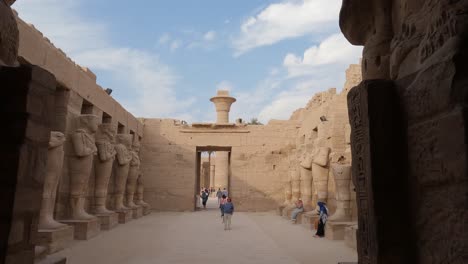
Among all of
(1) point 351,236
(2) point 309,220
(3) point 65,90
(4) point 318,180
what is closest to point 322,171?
(4) point 318,180

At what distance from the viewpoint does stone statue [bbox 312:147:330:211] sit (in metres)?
9.95

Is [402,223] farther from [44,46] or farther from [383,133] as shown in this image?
[44,46]

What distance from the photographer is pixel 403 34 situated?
8.03 feet

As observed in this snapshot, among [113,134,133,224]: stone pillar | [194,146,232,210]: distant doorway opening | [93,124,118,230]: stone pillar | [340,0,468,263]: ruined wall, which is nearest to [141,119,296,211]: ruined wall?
[194,146,232,210]: distant doorway opening

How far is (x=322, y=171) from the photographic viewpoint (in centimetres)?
1006

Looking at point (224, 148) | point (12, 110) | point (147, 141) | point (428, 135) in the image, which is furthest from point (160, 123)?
point (428, 135)

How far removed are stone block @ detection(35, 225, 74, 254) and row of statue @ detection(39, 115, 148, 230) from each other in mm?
156

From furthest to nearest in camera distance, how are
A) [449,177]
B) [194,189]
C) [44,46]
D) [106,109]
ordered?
[194,189], [106,109], [44,46], [449,177]

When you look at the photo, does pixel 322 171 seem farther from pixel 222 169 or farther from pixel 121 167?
pixel 222 169

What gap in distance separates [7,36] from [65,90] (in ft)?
20.7

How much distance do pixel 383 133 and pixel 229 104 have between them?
62.1ft

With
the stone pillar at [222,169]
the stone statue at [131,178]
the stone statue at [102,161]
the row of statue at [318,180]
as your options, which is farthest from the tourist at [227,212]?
the stone pillar at [222,169]

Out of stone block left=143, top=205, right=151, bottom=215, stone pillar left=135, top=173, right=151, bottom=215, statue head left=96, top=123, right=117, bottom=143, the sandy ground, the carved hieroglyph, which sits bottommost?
the sandy ground

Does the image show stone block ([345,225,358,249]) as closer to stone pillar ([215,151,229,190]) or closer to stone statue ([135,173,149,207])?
stone statue ([135,173,149,207])
